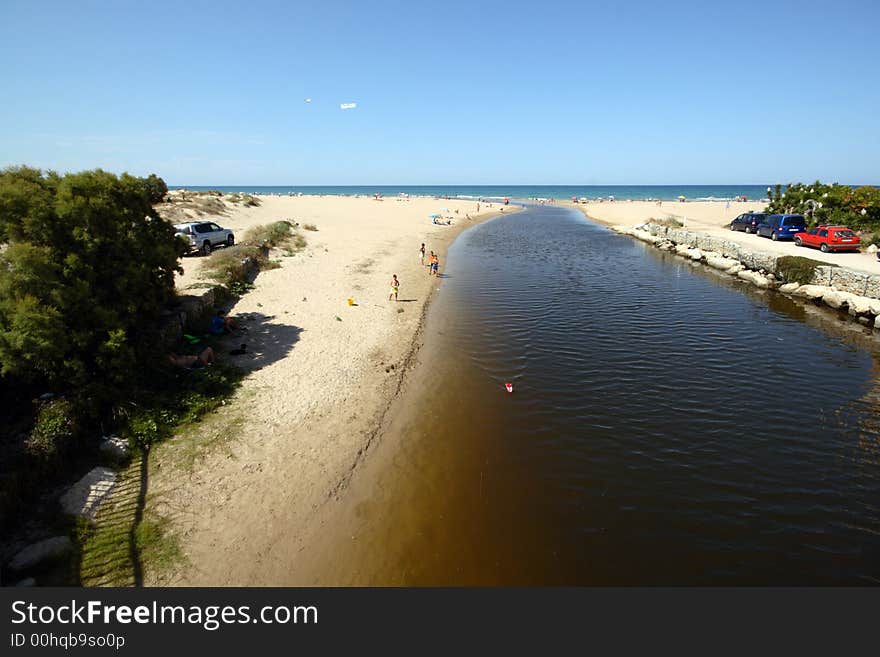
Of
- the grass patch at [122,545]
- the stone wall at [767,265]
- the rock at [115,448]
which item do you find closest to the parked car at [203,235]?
the rock at [115,448]

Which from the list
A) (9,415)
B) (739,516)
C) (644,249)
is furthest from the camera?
(644,249)

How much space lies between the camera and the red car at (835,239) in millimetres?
29922

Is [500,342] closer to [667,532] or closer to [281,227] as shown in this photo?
[667,532]

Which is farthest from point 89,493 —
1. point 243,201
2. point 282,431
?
point 243,201

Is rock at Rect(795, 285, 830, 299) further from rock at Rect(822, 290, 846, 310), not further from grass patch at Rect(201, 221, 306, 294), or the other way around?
grass patch at Rect(201, 221, 306, 294)

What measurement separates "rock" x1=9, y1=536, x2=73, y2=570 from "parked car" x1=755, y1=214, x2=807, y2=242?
157ft

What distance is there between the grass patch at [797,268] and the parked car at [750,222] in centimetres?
1731

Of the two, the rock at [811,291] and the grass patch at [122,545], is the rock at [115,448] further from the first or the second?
the rock at [811,291]

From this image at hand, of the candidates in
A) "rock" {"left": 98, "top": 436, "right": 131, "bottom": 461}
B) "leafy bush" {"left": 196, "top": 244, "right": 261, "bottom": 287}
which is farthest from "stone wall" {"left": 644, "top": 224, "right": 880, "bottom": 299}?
"leafy bush" {"left": 196, "top": 244, "right": 261, "bottom": 287}

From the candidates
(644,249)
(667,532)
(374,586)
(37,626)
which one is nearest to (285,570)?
(374,586)

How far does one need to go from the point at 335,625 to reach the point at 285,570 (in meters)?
2.14

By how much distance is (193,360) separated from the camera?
47.9 feet

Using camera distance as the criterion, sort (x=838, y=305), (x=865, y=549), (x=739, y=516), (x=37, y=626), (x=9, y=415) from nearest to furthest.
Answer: (x=37, y=626)
(x=865, y=549)
(x=739, y=516)
(x=9, y=415)
(x=838, y=305)

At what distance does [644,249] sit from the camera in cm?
4578
